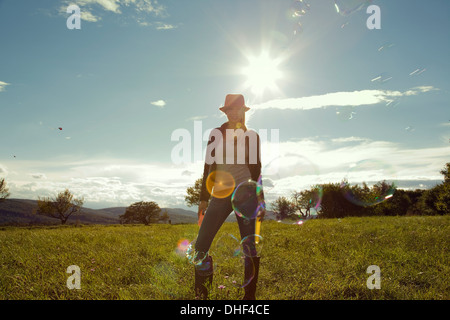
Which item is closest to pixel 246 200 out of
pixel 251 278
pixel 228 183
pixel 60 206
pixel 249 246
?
pixel 228 183

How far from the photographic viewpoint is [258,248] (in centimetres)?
419

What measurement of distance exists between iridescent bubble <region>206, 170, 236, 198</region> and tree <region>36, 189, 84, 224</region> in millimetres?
82326

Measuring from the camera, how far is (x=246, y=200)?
12.7 feet

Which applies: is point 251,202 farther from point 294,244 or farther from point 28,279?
point 294,244

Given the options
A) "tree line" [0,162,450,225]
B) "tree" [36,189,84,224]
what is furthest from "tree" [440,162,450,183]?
"tree" [36,189,84,224]

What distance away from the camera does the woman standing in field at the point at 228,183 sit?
3.92 m

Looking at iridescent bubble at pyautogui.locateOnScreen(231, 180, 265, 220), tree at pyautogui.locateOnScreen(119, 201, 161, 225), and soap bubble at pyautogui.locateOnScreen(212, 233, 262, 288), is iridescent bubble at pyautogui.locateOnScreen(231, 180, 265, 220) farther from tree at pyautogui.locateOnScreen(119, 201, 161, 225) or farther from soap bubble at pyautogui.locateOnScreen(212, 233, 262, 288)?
tree at pyautogui.locateOnScreen(119, 201, 161, 225)

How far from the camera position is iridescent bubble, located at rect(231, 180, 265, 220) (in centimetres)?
388

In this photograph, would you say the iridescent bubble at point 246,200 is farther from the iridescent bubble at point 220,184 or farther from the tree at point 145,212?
the tree at point 145,212

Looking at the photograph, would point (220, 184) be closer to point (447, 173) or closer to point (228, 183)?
point (228, 183)

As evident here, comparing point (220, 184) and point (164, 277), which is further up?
point (220, 184)

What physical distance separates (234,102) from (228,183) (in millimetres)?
1227
